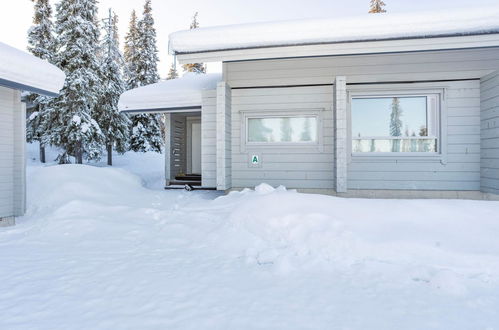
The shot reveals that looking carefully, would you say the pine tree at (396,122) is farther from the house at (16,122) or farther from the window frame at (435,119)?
the house at (16,122)

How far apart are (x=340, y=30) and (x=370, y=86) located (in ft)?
4.76

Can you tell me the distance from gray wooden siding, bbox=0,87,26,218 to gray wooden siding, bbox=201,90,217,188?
362 cm

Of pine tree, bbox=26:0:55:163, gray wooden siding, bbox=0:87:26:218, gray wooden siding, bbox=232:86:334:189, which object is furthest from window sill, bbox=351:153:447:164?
pine tree, bbox=26:0:55:163

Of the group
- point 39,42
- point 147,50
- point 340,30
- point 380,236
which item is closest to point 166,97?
point 340,30

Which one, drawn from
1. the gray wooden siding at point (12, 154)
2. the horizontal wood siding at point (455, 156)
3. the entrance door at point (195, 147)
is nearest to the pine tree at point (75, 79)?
the entrance door at point (195, 147)

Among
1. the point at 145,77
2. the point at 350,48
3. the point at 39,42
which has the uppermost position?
the point at 39,42

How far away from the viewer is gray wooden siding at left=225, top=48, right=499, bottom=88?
19.2 feet

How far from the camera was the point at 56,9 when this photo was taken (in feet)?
51.7

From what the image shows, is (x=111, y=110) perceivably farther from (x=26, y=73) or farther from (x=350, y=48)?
(x=350, y=48)

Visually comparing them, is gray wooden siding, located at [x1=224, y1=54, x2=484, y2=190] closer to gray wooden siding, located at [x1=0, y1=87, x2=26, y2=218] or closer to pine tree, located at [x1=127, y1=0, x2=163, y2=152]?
gray wooden siding, located at [x1=0, y1=87, x2=26, y2=218]

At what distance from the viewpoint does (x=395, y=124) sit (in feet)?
20.5

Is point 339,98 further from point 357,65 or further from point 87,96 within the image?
point 87,96

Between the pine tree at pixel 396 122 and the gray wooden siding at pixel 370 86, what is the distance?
319 millimetres

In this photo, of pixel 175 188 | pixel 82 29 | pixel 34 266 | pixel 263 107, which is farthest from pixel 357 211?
pixel 82 29
